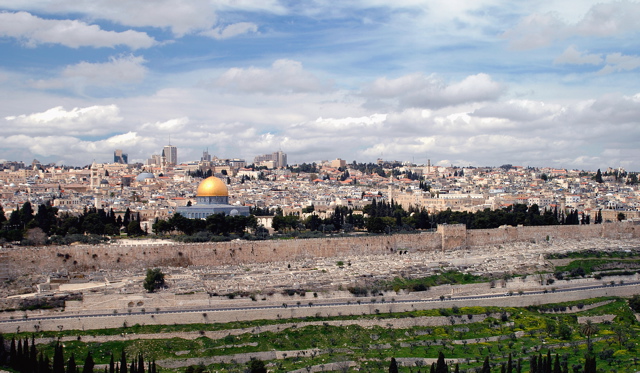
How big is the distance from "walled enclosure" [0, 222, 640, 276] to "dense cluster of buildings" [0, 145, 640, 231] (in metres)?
12.7

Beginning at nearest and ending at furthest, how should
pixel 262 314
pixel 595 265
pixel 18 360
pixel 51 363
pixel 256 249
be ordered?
pixel 18 360 < pixel 51 363 < pixel 262 314 < pixel 256 249 < pixel 595 265

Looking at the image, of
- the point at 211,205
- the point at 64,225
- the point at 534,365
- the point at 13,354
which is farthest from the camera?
the point at 211,205

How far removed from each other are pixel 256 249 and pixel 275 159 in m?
92.6

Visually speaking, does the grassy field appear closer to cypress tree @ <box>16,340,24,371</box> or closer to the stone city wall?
the stone city wall

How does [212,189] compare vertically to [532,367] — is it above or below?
above

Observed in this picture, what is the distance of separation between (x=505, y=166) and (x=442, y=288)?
10942cm

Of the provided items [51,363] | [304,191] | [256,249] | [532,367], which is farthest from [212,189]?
[532,367]

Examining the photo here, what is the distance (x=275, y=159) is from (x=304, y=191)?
51.6 m

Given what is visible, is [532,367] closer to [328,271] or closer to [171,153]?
[328,271]

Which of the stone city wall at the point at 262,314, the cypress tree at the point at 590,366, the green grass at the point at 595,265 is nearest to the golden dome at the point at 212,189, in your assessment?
the green grass at the point at 595,265

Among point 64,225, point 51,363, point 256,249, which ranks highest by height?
point 64,225

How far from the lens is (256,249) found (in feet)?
111

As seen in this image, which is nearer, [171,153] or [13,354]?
[13,354]

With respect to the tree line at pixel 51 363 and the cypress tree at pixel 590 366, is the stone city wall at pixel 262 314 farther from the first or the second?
the cypress tree at pixel 590 366
